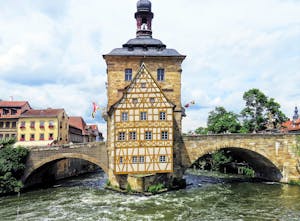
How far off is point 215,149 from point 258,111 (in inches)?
647

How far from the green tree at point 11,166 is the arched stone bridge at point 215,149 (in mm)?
743

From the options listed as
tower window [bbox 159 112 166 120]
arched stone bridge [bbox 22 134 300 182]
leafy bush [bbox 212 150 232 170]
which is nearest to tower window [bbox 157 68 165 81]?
tower window [bbox 159 112 166 120]

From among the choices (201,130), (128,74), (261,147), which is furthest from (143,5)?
(201,130)

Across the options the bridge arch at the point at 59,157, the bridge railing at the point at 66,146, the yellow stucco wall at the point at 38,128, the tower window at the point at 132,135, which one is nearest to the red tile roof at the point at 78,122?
the yellow stucco wall at the point at 38,128

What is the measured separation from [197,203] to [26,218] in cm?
1116

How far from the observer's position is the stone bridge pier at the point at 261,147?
29.7 metres

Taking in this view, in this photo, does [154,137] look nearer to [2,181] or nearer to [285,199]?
[285,199]

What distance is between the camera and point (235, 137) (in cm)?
3019

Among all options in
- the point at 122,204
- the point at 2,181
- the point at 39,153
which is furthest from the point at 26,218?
the point at 39,153

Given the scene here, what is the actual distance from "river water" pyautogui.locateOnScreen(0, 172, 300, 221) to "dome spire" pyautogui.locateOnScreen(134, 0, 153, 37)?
50.6 ft

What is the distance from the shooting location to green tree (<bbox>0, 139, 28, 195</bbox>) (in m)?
26.8

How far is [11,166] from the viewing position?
2761 cm

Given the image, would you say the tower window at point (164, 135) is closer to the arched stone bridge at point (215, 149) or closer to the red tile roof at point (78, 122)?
the arched stone bridge at point (215, 149)

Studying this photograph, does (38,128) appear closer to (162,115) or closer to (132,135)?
(132,135)
